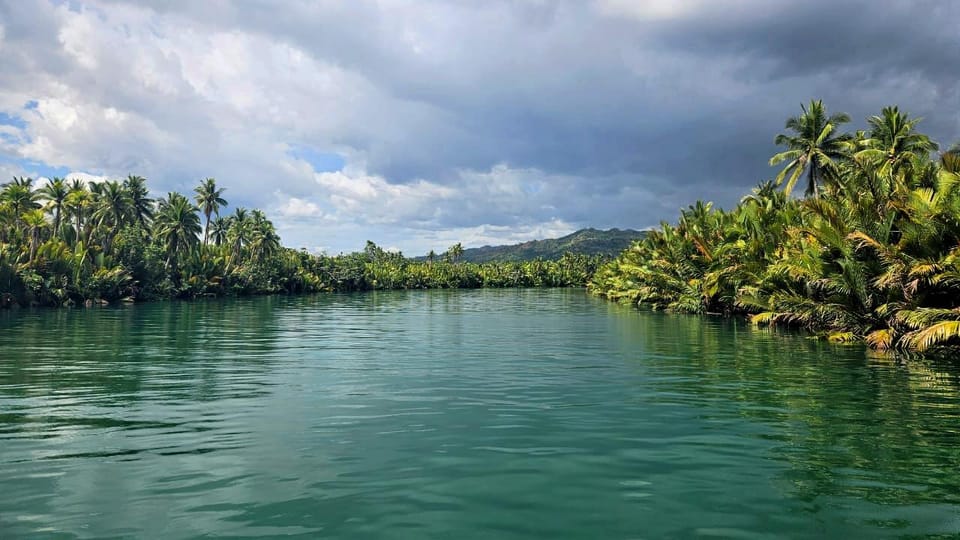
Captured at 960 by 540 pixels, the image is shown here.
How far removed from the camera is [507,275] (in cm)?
18188

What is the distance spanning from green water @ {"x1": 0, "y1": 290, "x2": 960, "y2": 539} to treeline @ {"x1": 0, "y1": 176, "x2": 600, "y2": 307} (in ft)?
191

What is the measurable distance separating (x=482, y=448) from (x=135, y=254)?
296ft

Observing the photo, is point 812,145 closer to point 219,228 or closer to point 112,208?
point 112,208

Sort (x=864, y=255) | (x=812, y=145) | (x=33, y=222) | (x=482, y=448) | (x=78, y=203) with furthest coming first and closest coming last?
(x=78, y=203) < (x=33, y=222) < (x=812, y=145) < (x=864, y=255) < (x=482, y=448)

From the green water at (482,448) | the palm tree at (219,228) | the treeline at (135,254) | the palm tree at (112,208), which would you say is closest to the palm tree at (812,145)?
the green water at (482,448)

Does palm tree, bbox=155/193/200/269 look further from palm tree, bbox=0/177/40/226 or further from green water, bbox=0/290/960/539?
green water, bbox=0/290/960/539

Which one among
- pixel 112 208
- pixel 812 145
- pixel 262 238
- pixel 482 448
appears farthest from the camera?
pixel 262 238

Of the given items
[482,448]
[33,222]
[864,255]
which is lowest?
[482,448]

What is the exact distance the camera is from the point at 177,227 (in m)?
96.8

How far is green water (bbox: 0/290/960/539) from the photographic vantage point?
6.99m

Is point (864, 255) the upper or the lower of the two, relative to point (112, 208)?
lower

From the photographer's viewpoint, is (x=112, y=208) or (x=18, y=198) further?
(x=112, y=208)

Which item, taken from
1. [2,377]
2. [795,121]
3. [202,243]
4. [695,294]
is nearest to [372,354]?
[2,377]

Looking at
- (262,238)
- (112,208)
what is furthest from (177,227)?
(262,238)
